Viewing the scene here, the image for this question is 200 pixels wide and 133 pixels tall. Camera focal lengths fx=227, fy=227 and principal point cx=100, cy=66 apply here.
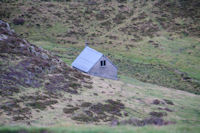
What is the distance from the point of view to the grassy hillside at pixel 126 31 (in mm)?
69500

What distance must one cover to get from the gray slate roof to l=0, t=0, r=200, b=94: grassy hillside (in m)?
9.62

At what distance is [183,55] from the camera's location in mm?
77500

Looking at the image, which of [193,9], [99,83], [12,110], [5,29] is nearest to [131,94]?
[99,83]

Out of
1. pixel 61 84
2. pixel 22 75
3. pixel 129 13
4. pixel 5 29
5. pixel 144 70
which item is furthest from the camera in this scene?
pixel 129 13

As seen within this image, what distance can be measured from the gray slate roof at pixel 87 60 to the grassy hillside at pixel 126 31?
962 centimetres

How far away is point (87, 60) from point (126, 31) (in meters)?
46.4

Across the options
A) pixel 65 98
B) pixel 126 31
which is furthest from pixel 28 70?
pixel 126 31

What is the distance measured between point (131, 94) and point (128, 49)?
4511 centimetres

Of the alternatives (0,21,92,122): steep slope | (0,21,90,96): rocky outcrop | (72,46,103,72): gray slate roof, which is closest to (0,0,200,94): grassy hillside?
(72,46,103,72): gray slate roof

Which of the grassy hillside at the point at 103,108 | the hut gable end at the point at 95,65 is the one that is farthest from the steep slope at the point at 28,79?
the hut gable end at the point at 95,65

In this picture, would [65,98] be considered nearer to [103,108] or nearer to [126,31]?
[103,108]

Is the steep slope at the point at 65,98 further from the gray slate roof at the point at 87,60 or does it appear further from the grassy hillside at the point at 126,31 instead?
the grassy hillside at the point at 126,31

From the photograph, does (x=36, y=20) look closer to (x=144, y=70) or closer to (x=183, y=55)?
(x=144, y=70)

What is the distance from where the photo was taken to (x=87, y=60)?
167ft
